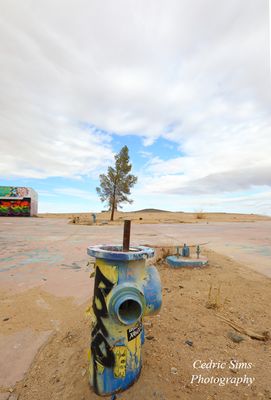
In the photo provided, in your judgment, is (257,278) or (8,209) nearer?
(257,278)

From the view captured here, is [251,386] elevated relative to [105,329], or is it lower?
lower

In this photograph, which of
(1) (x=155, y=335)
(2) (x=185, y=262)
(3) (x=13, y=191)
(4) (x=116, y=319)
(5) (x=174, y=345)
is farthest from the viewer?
(3) (x=13, y=191)

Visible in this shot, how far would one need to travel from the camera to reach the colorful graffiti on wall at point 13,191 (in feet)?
111

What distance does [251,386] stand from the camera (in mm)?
1864

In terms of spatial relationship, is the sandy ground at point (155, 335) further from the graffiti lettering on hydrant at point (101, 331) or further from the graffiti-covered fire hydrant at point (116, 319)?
the graffiti lettering on hydrant at point (101, 331)

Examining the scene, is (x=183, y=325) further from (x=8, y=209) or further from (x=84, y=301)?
(x=8, y=209)

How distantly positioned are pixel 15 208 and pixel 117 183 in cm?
1434

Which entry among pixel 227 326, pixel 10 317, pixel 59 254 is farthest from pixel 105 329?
pixel 59 254

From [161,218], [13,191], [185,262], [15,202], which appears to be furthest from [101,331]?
[13,191]

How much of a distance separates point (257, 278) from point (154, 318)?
101 inches

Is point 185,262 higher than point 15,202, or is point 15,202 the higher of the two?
point 15,202

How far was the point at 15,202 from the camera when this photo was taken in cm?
3319

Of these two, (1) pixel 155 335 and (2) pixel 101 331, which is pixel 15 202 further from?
(2) pixel 101 331

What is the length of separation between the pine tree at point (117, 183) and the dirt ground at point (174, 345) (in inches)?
1068
